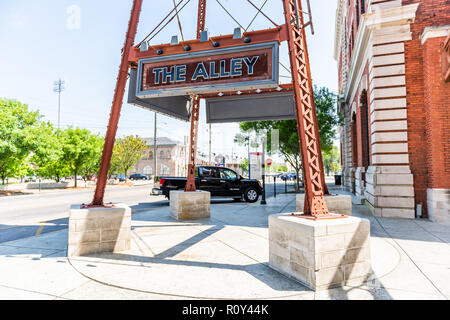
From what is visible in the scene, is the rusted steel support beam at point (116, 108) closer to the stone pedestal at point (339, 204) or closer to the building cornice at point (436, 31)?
the stone pedestal at point (339, 204)

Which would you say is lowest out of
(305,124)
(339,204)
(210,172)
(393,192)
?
(339,204)

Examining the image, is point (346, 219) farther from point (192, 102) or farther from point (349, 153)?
point (349, 153)

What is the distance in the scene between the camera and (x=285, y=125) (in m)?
24.7

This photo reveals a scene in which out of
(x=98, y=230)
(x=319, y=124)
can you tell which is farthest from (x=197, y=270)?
(x=319, y=124)

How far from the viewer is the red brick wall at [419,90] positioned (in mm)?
9078

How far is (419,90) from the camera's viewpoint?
9250mm

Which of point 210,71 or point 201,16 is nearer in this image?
point 210,71

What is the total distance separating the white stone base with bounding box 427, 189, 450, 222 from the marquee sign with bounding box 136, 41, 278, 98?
22.7 feet

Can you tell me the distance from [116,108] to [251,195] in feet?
34.0

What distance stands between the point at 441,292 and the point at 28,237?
843 centimetres

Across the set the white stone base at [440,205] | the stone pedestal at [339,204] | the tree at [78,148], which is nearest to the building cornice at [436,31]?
the white stone base at [440,205]

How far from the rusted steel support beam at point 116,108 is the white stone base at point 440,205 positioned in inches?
367

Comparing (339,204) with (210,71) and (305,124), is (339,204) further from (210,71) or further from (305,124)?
(210,71)

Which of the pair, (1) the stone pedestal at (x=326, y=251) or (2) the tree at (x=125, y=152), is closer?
(1) the stone pedestal at (x=326, y=251)
